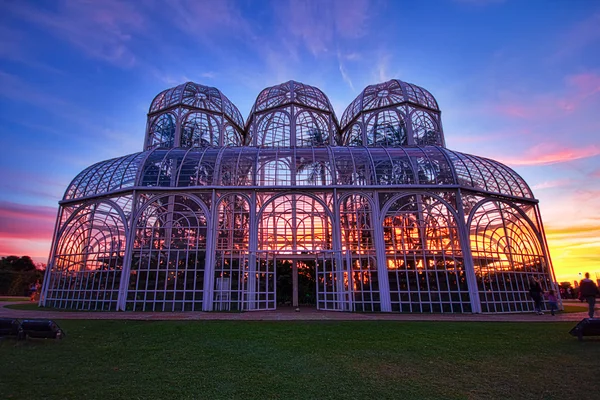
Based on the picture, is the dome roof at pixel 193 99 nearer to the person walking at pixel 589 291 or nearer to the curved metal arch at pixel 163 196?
the curved metal arch at pixel 163 196

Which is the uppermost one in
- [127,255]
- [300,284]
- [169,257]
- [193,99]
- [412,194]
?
[193,99]

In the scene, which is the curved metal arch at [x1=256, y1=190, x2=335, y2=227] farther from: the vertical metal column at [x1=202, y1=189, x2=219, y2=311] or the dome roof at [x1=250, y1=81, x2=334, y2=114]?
the dome roof at [x1=250, y1=81, x2=334, y2=114]

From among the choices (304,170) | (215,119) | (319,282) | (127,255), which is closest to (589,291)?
(319,282)

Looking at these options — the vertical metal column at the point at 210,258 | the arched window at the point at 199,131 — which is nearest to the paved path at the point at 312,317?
the vertical metal column at the point at 210,258

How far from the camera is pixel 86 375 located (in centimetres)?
733

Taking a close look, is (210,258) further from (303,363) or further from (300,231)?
(303,363)

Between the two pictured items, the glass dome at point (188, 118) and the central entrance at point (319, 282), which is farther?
the glass dome at point (188, 118)

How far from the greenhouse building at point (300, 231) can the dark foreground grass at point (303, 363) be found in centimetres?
631

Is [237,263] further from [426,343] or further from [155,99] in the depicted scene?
[155,99]

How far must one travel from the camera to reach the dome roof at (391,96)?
3115 centimetres

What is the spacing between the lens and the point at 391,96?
104 ft

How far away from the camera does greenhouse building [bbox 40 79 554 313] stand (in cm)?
1888

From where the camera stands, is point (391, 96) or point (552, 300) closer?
point (552, 300)

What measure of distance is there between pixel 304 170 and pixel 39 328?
52.2 ft
